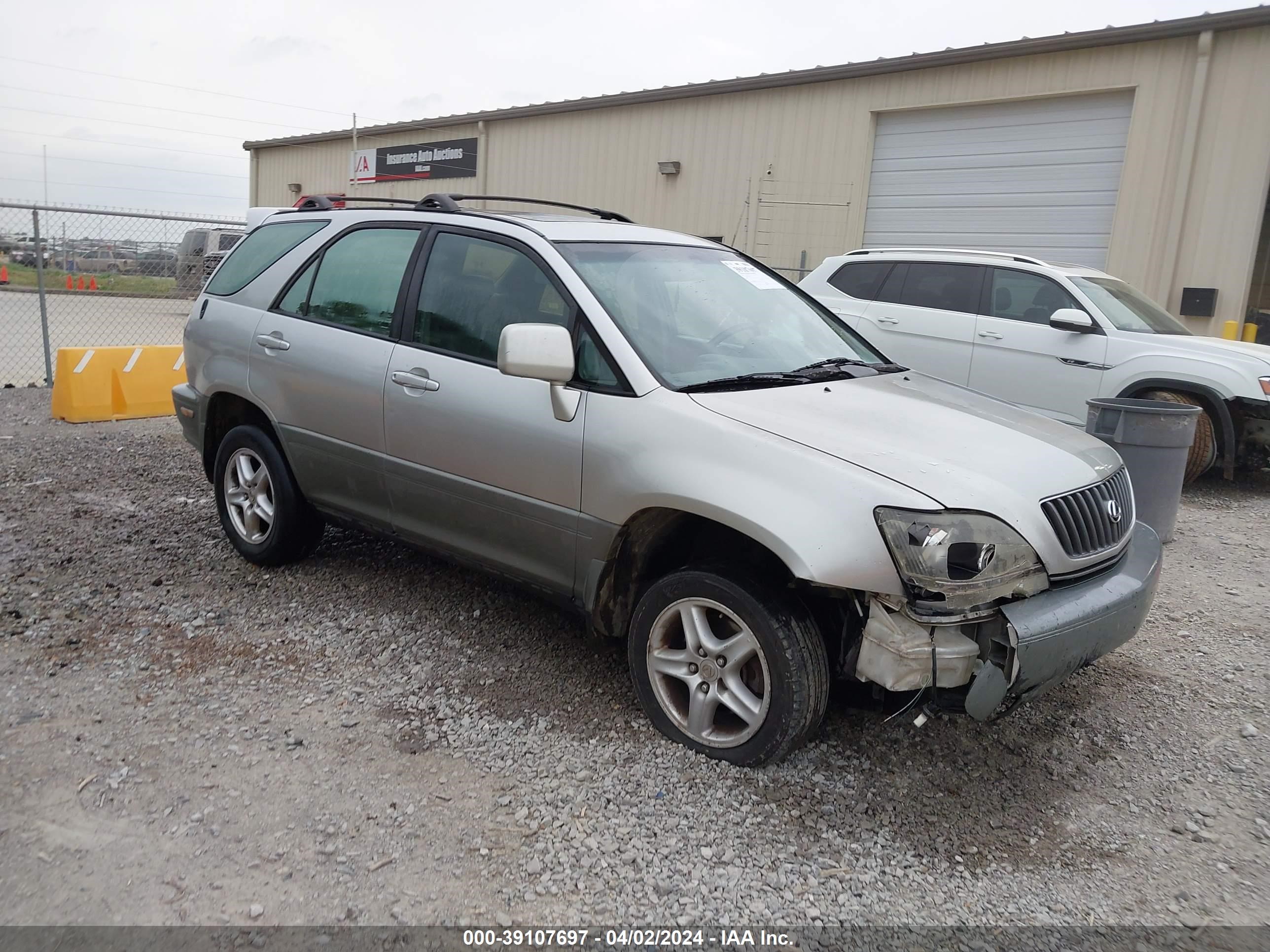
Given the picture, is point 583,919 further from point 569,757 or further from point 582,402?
point 582,402

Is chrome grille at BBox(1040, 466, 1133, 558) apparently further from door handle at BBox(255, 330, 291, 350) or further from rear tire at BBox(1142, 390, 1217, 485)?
rear tire at BBox(1142, 390, 1217, 485)

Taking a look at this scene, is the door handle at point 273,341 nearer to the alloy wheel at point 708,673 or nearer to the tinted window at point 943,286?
the alloy wheel at point 708,673

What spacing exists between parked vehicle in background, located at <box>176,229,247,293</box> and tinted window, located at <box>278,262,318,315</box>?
22.6ft

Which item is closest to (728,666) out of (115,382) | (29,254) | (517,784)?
(517,784)

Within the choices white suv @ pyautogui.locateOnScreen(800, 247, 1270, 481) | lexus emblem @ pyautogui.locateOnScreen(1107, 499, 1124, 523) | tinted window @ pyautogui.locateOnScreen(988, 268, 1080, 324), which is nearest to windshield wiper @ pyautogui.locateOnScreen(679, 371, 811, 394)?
lexus emblem @ pyautogui.locateOnScreen(1107, 499, 1124, 523)

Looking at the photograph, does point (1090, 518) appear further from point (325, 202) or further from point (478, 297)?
point (325, 202)

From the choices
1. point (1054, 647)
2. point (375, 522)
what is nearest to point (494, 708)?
point (375, 522)

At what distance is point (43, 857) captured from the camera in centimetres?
266

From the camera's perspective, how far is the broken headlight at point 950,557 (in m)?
2.75

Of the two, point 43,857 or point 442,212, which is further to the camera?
point 442,212

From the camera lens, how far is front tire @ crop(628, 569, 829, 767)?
9.77ft

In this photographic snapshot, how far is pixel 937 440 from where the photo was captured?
3.16 meters

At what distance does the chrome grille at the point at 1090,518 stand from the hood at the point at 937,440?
0.04 meters

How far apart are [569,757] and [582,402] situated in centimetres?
123
